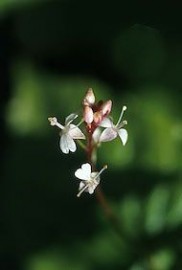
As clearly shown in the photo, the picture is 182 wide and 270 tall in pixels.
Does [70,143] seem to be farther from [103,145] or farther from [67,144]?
[103,145]

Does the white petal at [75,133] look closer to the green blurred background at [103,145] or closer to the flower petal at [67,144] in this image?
the flower petal at [67,144]

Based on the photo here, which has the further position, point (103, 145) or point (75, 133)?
point (103, 145)

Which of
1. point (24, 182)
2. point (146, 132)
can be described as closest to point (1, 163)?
point (24, 182)

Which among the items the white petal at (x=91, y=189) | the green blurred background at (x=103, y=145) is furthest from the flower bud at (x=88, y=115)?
the green blurred background at (x=103, y=145)

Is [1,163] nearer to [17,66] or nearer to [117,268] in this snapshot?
[17,66]

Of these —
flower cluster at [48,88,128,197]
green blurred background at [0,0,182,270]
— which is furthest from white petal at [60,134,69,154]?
green blurred background at [0,0,182,270]

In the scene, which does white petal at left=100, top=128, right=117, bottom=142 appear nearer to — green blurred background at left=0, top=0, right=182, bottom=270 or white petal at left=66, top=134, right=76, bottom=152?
white petal at left=66, top=134, right=76, bottom=152

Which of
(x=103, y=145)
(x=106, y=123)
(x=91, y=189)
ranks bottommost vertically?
(x=91, y=189)

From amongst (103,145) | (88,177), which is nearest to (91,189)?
(88,177)
